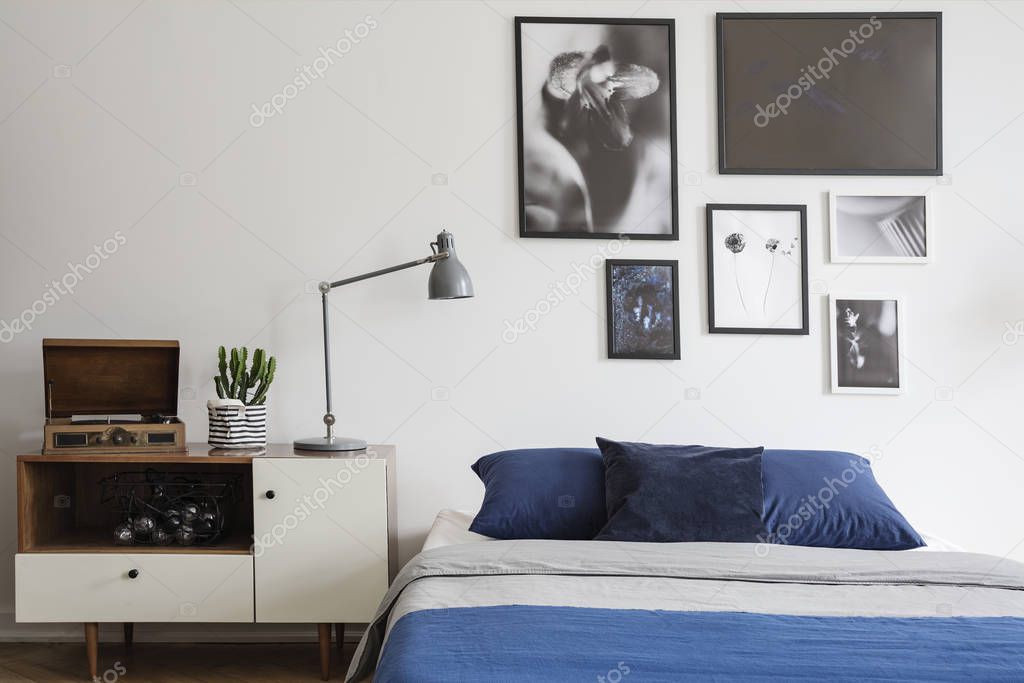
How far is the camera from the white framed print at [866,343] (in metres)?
2.95

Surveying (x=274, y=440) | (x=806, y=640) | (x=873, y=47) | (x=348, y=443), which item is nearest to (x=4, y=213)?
(x=274, y=440)

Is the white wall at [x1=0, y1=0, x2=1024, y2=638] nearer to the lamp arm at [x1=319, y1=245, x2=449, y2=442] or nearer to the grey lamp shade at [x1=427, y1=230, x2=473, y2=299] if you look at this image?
the lamp arm at [x1=319, y1=245, x2=449, y2=442]

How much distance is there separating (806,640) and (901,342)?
1777 millimetres

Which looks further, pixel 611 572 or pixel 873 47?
pixel 873 47

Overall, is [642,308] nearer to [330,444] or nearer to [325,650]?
[330,444]

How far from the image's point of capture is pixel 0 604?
2.93m

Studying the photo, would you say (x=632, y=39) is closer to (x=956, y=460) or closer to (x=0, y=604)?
(x=956, y=460)

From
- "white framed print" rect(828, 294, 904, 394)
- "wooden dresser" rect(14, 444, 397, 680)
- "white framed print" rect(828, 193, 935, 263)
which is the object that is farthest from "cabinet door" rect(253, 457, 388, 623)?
"white framed print" rect(828, 193, 935, 263)

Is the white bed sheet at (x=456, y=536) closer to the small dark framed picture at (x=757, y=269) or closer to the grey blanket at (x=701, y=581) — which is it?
the grey blanket at (x=701, y=581)

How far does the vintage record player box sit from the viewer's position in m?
2.58

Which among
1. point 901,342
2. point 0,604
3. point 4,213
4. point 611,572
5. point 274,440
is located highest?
point 4,213

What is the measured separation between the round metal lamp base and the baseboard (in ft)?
2.36

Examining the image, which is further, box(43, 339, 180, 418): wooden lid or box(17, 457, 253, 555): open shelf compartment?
box(43, 339, 180, 418): wooden lid

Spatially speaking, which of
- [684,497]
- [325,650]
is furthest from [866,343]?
[325,650]
